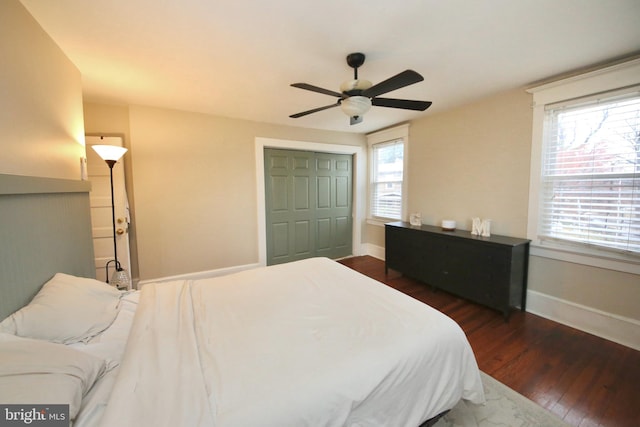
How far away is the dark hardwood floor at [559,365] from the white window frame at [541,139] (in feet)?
2.24

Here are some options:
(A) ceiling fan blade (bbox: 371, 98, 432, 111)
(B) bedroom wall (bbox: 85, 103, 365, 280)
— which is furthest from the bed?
(B) bedroom wall (bbox: 85, 103, 365, 280)

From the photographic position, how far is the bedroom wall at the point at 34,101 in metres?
1.27

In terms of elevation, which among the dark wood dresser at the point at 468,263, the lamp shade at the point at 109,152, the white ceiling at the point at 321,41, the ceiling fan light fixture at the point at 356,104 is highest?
the white ceiling at the point at 321,41

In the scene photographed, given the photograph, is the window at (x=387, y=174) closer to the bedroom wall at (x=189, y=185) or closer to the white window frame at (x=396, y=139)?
the white window frame at (x=396, y=139)

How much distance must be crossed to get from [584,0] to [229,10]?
6.81 ft

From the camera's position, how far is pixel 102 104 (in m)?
2.88

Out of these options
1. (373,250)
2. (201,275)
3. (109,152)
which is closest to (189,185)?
(109,152)

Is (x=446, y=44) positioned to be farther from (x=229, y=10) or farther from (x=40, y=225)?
(x=40, y=225)

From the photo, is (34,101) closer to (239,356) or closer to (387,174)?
(239,356)

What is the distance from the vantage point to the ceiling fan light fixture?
6.02 ft

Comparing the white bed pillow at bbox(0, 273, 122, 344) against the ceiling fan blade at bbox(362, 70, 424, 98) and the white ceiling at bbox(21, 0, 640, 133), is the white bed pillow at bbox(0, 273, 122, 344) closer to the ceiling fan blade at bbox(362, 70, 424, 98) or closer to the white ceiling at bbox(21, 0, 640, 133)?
the white ceiling at bbox(21, 0, 640, 133)

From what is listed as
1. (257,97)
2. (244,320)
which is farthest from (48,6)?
(244,320)

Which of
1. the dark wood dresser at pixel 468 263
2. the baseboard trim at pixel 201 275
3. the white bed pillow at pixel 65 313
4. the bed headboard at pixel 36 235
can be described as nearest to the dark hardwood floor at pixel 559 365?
the dark wood dresser at pixel 468 263

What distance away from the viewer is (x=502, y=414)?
1471 mm
